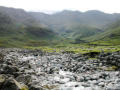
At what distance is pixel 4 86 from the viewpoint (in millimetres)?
13102

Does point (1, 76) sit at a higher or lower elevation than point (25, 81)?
higher

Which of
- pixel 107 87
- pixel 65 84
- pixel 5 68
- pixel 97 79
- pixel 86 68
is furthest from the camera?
pixel 86 68

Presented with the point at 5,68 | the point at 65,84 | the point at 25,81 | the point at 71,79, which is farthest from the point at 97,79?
the point at 5,68

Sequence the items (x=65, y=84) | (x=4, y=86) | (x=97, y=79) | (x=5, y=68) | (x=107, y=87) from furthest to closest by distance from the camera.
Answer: (x=5, y=68), (x=97, y=79), (x=65, y=84), (x=107, y=87), (x=4, y=86)

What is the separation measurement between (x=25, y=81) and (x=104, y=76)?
10780mm

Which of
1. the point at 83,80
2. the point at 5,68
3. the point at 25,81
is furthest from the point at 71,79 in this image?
the point at 5,68

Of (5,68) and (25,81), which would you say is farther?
(5,68)

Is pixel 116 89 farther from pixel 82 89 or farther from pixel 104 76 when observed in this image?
pixel 104 76

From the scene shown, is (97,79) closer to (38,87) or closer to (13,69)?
(38,87)

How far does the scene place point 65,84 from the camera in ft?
52.7

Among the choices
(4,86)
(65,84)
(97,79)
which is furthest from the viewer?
(97,79)

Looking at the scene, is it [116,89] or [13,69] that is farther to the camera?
[13,69]

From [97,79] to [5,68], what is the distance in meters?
13.4

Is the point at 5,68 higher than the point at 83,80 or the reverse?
higher
